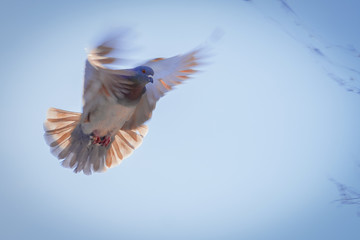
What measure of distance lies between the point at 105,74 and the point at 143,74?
304 millimetres

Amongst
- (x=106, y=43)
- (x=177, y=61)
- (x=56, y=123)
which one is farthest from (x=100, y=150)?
(x=106, y=43)

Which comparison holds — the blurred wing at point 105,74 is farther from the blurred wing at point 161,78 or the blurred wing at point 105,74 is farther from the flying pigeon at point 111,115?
the blurred wing at point 161,78

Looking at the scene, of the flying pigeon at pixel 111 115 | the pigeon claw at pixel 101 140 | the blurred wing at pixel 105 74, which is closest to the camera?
the blurred wing at pixel 105 74

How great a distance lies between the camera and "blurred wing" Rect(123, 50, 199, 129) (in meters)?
2.62

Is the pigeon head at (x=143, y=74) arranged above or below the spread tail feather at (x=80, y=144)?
above

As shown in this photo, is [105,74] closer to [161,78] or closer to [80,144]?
[161,78]

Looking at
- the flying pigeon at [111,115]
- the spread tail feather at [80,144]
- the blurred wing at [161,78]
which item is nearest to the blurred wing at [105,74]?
the flying pigeon at [111,115]

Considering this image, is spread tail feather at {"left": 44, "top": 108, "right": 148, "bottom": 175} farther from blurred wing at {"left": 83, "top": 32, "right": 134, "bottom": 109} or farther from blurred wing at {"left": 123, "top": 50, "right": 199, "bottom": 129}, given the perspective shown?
blurred wing at {"left": 83, "top": 32, "right": 134, "bottom": 109}

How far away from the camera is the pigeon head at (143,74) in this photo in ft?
8.02

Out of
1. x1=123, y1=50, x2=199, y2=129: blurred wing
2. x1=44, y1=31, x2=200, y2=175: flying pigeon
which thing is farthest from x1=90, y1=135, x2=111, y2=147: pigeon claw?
x1=123, y1=50, x2=199, y2=129: blurred wing

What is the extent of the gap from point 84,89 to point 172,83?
0.61 m

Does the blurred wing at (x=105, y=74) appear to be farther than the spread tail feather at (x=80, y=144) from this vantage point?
No

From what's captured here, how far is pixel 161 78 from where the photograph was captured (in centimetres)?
272

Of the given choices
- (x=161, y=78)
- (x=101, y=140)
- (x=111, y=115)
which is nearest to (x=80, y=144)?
(x=101, y=140)
